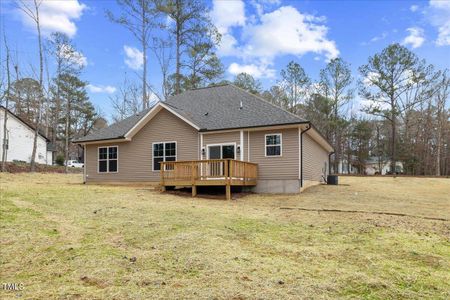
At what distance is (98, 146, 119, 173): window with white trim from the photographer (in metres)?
18.7

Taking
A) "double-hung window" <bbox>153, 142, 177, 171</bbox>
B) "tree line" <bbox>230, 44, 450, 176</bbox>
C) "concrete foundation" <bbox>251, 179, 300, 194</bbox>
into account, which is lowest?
"concrete foundation" <bbox>251, 179, 300, 194</bbox>

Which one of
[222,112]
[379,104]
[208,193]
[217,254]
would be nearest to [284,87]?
[379,104]

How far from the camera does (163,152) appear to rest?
56.6 feet

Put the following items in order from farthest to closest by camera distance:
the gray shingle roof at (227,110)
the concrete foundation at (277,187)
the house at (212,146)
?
the gray shingle roof at (227,110) → the concrete foundation at (277,187) → the house at (212,146)

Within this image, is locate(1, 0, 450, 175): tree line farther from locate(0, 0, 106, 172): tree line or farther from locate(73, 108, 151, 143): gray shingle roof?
locate(73, 108, 151, 143): gray shingle roof

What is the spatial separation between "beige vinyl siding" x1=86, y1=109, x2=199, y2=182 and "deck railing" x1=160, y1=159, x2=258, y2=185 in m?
2.40

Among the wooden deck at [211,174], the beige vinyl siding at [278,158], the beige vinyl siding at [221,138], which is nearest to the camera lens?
the wooden deck at [211,174]

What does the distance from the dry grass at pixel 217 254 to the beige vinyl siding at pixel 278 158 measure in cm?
532

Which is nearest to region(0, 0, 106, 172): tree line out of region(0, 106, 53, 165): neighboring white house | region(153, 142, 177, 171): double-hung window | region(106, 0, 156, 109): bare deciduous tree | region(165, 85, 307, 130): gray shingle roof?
region(0, 106, 53, 165): neighboring white house

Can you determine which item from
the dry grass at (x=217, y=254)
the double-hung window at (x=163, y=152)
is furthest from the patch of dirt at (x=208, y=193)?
the dry grass at (x=217, y=254)

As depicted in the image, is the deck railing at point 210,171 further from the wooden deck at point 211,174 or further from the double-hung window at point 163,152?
the double-hung window at point 163,152

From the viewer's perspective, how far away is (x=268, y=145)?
15148mm

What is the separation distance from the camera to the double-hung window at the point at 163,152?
16969mm

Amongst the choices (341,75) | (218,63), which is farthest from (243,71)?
(341,75)
